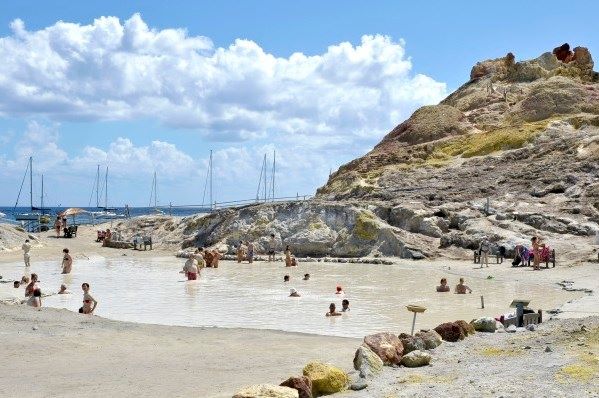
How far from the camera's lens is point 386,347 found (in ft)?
36.4

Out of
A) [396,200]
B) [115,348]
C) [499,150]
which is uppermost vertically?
[499,150]

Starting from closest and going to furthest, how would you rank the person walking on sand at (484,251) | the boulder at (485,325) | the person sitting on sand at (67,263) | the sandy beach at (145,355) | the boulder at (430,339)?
the sandy beach at (145,355) < the boulder at (430,339) < the boulder at (485,325) < the person sitting on sand at (67,263) < the person walking on sand at (484,251)

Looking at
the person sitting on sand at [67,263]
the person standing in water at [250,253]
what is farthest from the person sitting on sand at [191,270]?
the person standing in water at [250,253]

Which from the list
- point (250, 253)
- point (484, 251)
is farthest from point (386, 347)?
point (250, 253)

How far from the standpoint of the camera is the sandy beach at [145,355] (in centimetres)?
1009

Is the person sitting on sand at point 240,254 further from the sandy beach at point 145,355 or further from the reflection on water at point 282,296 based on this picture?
the sandy beach at point 145,355

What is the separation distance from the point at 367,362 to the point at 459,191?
32115 mm

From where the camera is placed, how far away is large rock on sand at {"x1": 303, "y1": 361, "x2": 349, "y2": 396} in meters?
9.45

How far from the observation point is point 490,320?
14.2m

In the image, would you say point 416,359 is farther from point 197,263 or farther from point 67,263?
point 67,263

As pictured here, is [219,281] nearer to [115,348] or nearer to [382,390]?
[115,348]

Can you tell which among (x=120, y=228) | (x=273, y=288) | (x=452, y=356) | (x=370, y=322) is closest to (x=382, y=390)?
(x=452, y=356)

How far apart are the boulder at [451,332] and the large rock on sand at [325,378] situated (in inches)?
150

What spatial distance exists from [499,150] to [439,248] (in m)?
13.9
